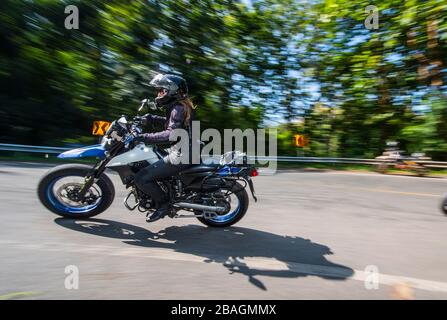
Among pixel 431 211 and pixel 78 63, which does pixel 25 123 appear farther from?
pixel 431 211

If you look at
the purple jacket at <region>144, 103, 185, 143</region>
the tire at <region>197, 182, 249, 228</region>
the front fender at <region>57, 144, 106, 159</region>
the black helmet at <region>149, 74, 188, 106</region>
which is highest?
the black helmet at <region>149, 74, 188, 106</region>

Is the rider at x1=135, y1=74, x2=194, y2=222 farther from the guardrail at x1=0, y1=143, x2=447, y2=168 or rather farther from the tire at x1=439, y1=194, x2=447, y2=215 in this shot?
the guardrail at x1=0, y1=143, x2=447, y2=168

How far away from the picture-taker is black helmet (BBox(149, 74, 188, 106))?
207 inches

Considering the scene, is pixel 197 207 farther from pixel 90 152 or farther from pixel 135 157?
pixel 90 152

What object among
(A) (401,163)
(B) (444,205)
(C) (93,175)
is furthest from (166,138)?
(A) (401,163)

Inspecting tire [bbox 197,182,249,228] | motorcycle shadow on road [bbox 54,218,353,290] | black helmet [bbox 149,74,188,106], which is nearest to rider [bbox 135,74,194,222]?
black helmet [bbox 149,74,188,106]

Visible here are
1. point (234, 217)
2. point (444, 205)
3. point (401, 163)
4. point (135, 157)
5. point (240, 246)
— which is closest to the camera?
point (240, 246)

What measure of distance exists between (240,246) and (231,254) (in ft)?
1.12

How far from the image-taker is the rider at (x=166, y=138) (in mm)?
5242

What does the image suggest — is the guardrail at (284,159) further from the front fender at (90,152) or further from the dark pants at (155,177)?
the dark pants at (155,177)

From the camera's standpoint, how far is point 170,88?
524 cm
